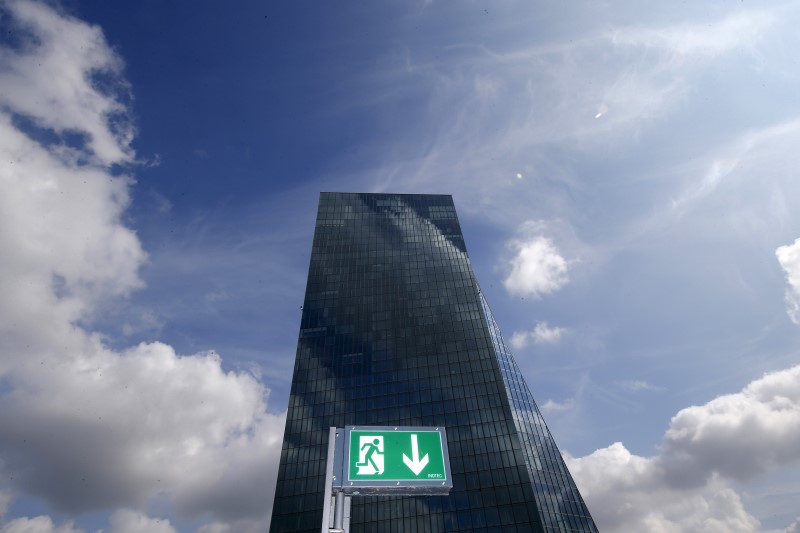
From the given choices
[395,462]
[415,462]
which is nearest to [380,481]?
[395,462]

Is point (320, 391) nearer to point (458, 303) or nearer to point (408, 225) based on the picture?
point (458, 303)

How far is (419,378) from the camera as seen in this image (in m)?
86.1

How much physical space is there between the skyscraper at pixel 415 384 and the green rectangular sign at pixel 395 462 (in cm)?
Result: 6778

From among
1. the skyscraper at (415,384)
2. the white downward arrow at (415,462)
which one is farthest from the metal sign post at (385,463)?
the skyscraper at (415,384)

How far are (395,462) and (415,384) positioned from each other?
78.3m

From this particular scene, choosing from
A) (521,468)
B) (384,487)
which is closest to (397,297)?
(521,468)

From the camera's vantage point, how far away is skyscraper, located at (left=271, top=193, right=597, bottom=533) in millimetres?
69750

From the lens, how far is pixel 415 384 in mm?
Answer: 85188

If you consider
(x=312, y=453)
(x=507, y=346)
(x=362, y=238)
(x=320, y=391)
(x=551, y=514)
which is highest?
(x=362, y=238)

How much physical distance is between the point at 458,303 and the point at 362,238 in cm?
3302

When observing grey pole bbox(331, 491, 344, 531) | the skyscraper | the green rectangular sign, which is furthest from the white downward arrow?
the skyscraper

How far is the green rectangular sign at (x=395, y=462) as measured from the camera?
8.88 m

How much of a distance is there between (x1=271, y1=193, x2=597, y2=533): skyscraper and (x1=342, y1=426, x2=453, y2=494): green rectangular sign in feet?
222

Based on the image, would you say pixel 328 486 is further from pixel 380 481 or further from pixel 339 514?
pixel 380 481
